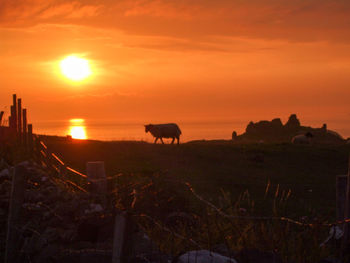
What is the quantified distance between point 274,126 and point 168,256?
245 feet

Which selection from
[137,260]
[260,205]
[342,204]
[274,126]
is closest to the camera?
[137,260]

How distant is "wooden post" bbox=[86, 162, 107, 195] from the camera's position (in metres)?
9.81

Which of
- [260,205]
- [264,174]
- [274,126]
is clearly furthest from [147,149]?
[274,126]

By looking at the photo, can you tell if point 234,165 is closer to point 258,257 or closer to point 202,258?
point 258,257

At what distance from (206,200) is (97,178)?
7.61 meters

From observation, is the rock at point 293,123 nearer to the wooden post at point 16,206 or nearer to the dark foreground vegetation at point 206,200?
the dark foreground vegetation at point 206,200

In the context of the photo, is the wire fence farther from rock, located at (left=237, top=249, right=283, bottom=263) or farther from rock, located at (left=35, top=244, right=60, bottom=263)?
rock, located at (left=35, top=244, right=60, bottom=263)

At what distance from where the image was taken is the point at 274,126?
3169 inches

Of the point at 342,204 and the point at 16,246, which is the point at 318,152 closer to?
the point at 342,204

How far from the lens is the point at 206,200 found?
1703 centimetres

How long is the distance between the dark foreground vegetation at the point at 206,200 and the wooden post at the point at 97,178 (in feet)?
0.72

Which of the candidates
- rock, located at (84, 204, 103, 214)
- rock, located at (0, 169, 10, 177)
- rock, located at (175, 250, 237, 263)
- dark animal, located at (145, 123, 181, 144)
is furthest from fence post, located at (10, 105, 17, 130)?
Result: dark animal, located at (145, 123, 181, 144)

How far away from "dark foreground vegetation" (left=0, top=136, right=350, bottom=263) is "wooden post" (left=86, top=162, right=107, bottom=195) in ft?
0.72

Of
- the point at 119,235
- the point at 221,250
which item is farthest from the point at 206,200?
the point at 119,235
